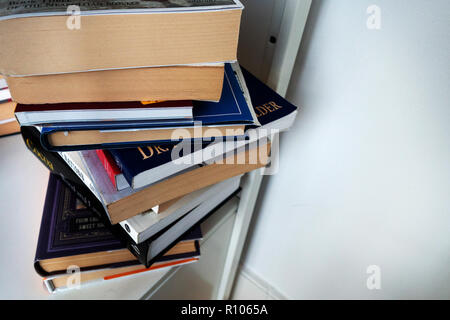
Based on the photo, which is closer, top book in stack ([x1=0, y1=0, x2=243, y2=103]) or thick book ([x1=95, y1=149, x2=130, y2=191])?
top book in stack ([x1=0, y1=0, x2=243, y2=103])

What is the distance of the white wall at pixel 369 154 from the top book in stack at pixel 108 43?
287mm

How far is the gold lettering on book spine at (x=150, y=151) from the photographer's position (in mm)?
398

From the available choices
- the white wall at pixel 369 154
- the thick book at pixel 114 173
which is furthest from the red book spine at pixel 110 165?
the white wall at pixel 369 154

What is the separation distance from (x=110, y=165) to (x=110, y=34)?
16 centimetres

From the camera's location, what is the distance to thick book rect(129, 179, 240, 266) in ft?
1.62

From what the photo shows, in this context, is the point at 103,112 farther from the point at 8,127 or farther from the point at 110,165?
the point at 8,127

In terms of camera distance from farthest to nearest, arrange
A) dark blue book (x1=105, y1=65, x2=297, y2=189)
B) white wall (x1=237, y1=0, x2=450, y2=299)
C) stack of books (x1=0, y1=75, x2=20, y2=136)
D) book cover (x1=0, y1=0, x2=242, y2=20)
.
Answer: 1. stack of books (x1=0, y1=75, x2=20, y2=136)
2. white wall (x1=237, y1=0, x2=450, y2=299)
3. dark blue book (x1=105, y1=65, x2=297, y2=189)
4. book cover (x1=0, y1=0, x2=242, y2=20)

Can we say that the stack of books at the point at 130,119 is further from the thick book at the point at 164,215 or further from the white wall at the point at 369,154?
the white wall at the point at 369,154

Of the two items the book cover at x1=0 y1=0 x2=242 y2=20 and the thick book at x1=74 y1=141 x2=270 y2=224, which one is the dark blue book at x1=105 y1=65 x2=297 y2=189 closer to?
Answer: the thick book at x1=74 y1=141 x2=270 y2=224

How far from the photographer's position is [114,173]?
0.40 metres

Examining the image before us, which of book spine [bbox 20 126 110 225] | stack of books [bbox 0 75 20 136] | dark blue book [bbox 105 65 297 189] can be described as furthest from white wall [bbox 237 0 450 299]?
stack of books [bbox 0 75 20 136]

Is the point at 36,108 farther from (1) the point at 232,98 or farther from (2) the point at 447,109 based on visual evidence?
(2) the point at 447,109

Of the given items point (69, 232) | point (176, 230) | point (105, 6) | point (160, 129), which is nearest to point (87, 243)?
point (69, 232)
